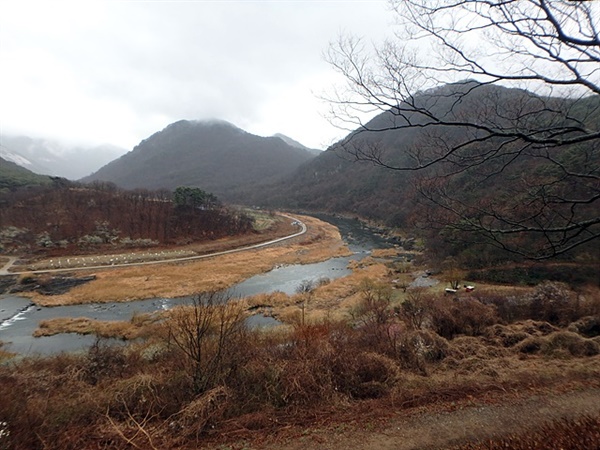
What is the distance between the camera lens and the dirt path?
4020mm

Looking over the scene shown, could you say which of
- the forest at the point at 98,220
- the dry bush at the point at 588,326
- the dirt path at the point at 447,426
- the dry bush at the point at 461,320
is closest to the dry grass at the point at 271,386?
the dirt path at the point at 447,426

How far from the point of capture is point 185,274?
29.4 metres

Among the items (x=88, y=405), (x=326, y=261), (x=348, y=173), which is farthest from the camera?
(x=348, y=173)

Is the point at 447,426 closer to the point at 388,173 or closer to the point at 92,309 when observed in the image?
the point at 92,309

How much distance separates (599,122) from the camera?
4504 millimetres

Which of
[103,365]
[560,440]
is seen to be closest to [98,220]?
[103,365]

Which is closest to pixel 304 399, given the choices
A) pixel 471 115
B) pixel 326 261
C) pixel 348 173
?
pixel 471 115

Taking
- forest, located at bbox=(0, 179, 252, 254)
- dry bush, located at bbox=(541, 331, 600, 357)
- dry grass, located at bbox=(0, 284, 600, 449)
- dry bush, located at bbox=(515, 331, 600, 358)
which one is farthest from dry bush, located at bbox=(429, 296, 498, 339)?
forest, located at bbox=(0, 179, 252, 254)

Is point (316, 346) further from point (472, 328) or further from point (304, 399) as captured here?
point (472, 328)

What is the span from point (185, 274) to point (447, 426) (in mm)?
28706

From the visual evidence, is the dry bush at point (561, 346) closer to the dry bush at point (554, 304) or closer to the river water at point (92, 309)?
the dry bush at point (554, 304)

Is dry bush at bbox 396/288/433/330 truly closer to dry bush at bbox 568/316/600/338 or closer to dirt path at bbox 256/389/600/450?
dry bush at bbox 568/316/600/338

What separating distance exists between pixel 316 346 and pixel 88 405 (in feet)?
15.3

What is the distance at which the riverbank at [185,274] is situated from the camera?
2317 centimetres
